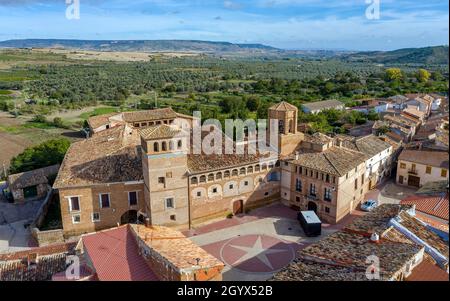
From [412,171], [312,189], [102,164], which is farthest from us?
[412,171]

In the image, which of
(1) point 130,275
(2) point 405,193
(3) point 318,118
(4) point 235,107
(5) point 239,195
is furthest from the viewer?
(4) point 235,107

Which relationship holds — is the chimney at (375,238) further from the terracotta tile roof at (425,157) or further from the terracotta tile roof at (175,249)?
the terracotta tile roof at (425,157)

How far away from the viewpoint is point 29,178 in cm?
4106

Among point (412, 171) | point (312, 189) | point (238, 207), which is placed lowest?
point (238, 207)

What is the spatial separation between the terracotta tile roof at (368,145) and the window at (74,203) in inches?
1070

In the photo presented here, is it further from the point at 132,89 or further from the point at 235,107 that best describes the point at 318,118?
the point at 132,89

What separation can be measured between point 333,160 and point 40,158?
109 ft

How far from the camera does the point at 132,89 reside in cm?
11525

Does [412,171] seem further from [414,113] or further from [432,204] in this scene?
[414,113]

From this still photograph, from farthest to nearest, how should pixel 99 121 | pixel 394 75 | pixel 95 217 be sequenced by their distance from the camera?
pixel 394 75
pixel 99 121
pixel 95 217

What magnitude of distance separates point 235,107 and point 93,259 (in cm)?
6865

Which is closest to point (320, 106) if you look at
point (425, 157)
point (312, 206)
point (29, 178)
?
point (425, 157)

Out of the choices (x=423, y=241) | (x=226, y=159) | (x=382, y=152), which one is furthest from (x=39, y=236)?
(x=382, y=152)

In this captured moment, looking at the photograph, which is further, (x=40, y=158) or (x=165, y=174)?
(x=40, y=158)
